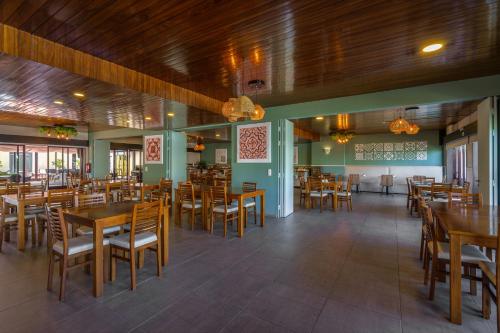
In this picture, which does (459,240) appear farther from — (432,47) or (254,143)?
(254,143)

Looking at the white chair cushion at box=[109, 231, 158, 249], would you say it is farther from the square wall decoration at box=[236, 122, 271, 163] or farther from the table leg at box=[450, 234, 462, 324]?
the square wall decoration at box=[236, 122, 271, 163]

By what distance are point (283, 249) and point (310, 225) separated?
1.62 metres

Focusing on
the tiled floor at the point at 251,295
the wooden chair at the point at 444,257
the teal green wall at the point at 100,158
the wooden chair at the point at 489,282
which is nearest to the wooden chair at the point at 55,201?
the tiled floor at the point at 251,295

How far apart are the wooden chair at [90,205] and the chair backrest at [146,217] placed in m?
0.53

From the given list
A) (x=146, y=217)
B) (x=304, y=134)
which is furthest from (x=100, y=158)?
(x=146, y=217)

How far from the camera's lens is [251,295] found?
2.33 m

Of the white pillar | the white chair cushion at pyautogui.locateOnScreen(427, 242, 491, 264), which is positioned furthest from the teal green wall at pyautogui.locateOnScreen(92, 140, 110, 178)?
the white pillar

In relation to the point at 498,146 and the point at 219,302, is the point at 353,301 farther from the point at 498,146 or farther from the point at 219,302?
the point at 498,146

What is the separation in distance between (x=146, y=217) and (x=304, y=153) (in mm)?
11244

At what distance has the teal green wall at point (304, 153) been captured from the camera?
12816 millimetres

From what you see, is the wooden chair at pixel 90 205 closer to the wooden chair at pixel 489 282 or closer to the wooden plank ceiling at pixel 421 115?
the wooden chair at pixel 489 282

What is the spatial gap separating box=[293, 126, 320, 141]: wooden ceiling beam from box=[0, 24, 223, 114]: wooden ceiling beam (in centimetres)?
573

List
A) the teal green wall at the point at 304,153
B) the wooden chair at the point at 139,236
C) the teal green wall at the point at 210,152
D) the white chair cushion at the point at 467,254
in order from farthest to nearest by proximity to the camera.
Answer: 1. the teal green wall at the point at 210,152
2. the teal green wall at the point at 304,153
3. the wooden chair at the point at 139,236
4. the white chair cushion at the point at 467,254

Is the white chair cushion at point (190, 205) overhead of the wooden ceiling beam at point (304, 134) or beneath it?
beneath
